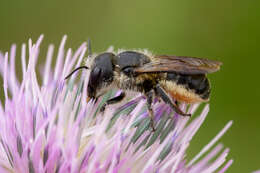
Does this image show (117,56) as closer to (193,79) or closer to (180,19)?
(193,79)

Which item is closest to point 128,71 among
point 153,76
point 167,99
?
point 153,76

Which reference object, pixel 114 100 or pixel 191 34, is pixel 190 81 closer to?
pixel 114 100

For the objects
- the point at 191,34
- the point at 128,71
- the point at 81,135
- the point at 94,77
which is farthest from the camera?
the point at 191,34

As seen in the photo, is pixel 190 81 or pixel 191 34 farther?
pixel 191 34

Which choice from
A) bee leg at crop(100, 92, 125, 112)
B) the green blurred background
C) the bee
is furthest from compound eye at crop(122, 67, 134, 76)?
the green blurred background

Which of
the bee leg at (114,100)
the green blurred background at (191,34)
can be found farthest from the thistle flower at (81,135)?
the green blurred background at (191,34)

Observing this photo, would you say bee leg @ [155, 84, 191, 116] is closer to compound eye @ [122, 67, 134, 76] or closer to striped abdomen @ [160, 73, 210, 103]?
striped abdomen @ [160, 73, 210, 103]

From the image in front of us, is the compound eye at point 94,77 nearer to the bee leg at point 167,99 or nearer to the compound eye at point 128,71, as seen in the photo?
the compound eye at point 128,71
